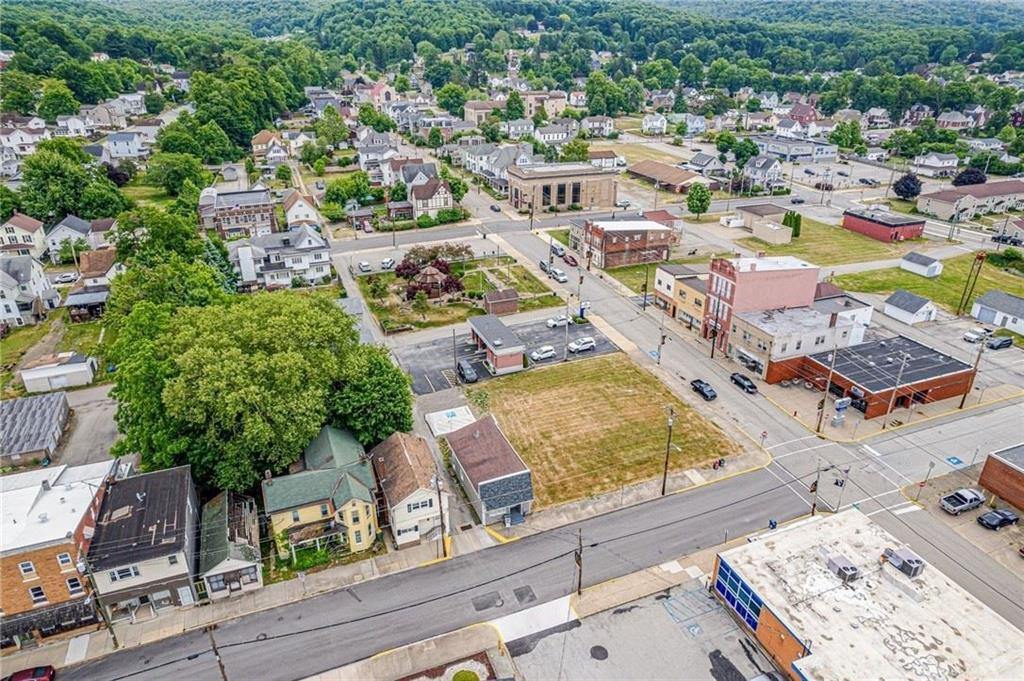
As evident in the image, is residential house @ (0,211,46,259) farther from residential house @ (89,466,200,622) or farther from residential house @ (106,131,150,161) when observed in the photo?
residential house @ (89,466,200,622)

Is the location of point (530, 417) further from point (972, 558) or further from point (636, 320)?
point (972, 558)

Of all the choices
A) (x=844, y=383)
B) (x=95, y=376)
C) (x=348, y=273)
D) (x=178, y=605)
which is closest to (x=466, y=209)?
(x=348, y=273)

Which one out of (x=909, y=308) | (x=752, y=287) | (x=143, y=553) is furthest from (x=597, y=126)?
(x=143, y=553)

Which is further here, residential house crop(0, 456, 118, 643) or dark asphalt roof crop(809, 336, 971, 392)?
dark asphalt roof crop(809, 336, 971, 392)

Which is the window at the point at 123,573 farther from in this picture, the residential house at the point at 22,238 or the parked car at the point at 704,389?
the residential house at the point at 22,238

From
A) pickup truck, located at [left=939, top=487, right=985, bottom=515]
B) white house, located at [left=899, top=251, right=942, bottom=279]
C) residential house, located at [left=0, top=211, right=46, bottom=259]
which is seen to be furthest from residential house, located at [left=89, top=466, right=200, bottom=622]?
white house, located at [left=899, top=251, right=942, bottom=279]

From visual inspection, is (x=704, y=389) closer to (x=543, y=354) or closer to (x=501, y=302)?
(x=543, y=354)
